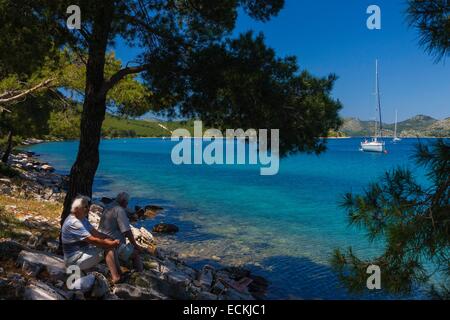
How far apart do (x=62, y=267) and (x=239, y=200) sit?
29.0 m

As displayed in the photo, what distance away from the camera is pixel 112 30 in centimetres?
1021

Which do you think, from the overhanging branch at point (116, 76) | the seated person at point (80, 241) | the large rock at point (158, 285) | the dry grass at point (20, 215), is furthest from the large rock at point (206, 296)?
the overhanging branch at point (116, 76)

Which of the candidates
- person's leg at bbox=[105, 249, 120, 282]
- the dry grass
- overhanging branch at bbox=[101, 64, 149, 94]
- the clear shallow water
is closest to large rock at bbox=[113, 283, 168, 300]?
person's leg at bbox=[105, 249, 120, 282]

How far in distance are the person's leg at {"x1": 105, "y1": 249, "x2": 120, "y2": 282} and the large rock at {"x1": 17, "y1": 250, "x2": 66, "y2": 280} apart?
907mm

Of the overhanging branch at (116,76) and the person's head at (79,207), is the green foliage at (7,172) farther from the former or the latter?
the person's head at (79,207)

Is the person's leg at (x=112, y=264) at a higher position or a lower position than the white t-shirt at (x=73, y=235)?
lower

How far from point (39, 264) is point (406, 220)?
711 cm

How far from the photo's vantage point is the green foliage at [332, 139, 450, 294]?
5434mm

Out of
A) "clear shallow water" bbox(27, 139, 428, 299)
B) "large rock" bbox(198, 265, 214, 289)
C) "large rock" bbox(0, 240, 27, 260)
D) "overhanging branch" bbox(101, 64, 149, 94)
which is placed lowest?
"clear shallow water" bbox(27, 139, 428, 299)

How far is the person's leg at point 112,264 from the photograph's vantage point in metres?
8.18

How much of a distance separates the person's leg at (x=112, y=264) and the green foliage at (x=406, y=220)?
4.78 m

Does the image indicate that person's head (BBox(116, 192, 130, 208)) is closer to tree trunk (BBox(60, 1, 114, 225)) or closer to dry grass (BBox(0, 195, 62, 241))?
tree trunk (BBox(60, 1, 114, 225))

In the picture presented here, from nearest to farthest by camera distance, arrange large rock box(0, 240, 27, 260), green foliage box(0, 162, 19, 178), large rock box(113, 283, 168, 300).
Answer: large rock box(113, 283, 168, 300) → large rock box(0, 240, 27, 260) → green foliage box(0, 162, 19, 178)
